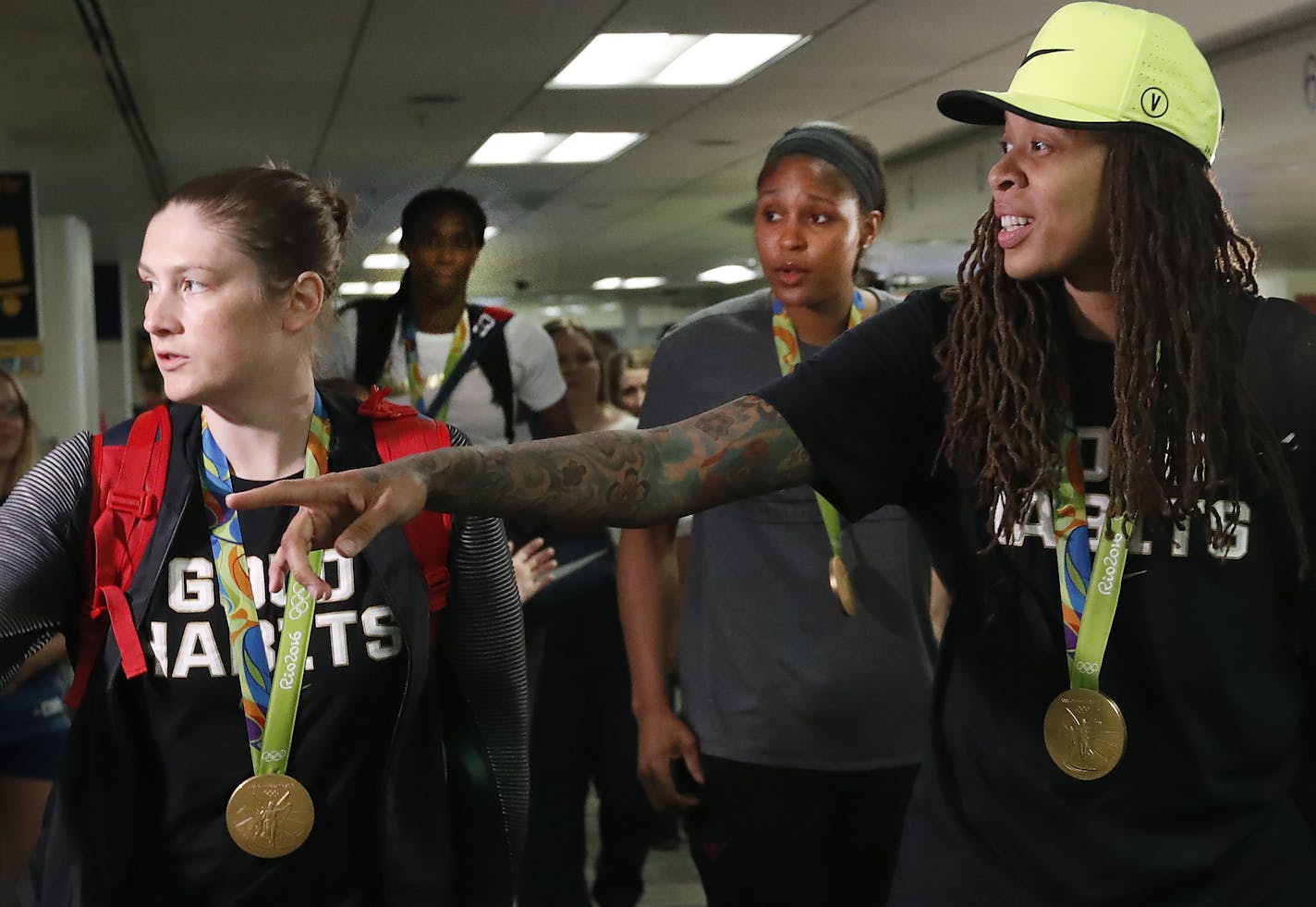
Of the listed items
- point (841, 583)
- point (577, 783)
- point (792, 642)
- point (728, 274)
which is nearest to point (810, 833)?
point (792, 642)

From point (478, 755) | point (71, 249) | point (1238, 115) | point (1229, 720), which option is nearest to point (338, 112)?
point (1238, 115)

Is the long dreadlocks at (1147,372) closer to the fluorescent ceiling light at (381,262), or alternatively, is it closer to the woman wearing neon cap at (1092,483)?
the woman wearing neon cap at (1092,483)

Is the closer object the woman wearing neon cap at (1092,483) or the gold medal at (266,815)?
the woman wearing neon cap at (1092,483)

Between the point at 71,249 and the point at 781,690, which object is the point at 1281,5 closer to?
the point at 781,690

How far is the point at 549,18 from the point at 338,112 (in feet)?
9.08

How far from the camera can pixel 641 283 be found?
2402 cm

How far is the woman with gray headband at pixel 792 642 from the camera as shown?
2.55m

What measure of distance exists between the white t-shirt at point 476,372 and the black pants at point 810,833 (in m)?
1.28

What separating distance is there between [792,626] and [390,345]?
1520 millimetres

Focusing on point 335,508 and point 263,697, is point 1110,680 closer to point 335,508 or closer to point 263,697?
point 335,508

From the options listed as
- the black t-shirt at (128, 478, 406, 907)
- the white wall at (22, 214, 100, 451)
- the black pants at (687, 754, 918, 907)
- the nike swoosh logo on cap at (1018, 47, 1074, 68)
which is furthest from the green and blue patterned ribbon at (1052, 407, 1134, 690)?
the white wall at (22, 214, 100, 451)

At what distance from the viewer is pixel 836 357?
1718 millimetres

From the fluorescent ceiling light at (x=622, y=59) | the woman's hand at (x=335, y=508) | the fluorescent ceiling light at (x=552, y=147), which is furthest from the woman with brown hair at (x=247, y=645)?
the fluorescent ceiling light at (x=552, y=147)

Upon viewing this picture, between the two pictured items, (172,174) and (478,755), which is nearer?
(478,755)
